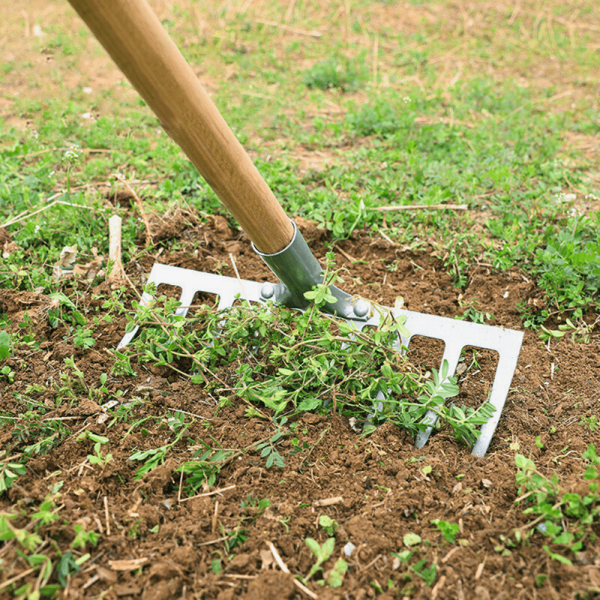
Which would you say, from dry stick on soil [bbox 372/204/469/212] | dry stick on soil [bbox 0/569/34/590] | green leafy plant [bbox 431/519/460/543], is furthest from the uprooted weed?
dry stick on soil [bbox 372/204/469/212]

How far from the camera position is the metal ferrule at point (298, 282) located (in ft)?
6.72

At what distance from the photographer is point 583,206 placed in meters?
3.04

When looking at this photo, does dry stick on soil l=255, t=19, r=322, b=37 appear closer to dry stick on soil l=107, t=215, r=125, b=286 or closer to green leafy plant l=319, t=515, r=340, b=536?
dry stick on soil l=107, t=215, r=125, b=286

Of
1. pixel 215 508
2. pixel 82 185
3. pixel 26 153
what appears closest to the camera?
pixel 215 508

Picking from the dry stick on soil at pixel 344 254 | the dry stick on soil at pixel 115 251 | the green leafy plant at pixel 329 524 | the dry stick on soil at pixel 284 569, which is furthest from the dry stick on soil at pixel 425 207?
the dry stick on soil at pixel 284 569

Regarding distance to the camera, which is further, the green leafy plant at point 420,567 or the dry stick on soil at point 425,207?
the dry stick on soil at point 425,207

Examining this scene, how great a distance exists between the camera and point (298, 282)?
83.3 inches

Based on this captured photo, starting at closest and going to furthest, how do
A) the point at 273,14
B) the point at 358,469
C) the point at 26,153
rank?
the point at 358,469
the point at 26,153
the point at 273,14

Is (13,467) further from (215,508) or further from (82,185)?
(82,185)

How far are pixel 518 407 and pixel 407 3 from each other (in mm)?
5189

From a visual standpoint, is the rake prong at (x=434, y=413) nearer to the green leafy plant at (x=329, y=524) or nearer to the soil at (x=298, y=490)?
the soil at (x=298, y=490)

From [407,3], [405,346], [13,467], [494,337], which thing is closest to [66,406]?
[13,467]

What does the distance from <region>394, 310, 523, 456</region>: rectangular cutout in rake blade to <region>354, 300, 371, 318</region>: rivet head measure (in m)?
0.14

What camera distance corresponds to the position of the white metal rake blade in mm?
1951
